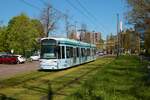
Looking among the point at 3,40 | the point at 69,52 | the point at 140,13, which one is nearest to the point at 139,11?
the point at 140,13

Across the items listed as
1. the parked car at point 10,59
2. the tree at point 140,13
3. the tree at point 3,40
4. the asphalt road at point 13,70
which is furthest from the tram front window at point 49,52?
the tree at point 3,40

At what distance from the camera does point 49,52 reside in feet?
110

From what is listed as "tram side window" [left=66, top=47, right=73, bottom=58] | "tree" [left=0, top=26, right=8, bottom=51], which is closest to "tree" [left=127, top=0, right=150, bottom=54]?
"tram side window" [left=66, top=47, right=73, bottom=58]

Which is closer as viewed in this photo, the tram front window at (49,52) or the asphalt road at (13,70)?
the asphalt road at (13,70)

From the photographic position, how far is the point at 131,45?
131375 mm

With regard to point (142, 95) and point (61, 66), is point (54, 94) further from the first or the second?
point (61, 66)

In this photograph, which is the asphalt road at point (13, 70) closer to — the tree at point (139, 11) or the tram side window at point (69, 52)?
the tram side window at point (69, 52)

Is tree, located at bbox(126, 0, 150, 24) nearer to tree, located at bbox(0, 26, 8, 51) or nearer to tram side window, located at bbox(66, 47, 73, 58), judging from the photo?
tram side window, located at bbox(66, 47, 73, 58)

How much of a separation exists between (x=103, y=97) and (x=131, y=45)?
→ 11969 centimetres

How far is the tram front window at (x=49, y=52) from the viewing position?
33.2 metres

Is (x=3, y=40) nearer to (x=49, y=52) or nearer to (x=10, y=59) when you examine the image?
(x=10, y=59)

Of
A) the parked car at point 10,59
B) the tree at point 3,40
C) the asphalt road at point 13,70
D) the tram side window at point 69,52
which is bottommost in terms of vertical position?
the asphalt road at point 13,70

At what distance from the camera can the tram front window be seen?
33.2 m

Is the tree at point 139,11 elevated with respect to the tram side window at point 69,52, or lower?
elevated
